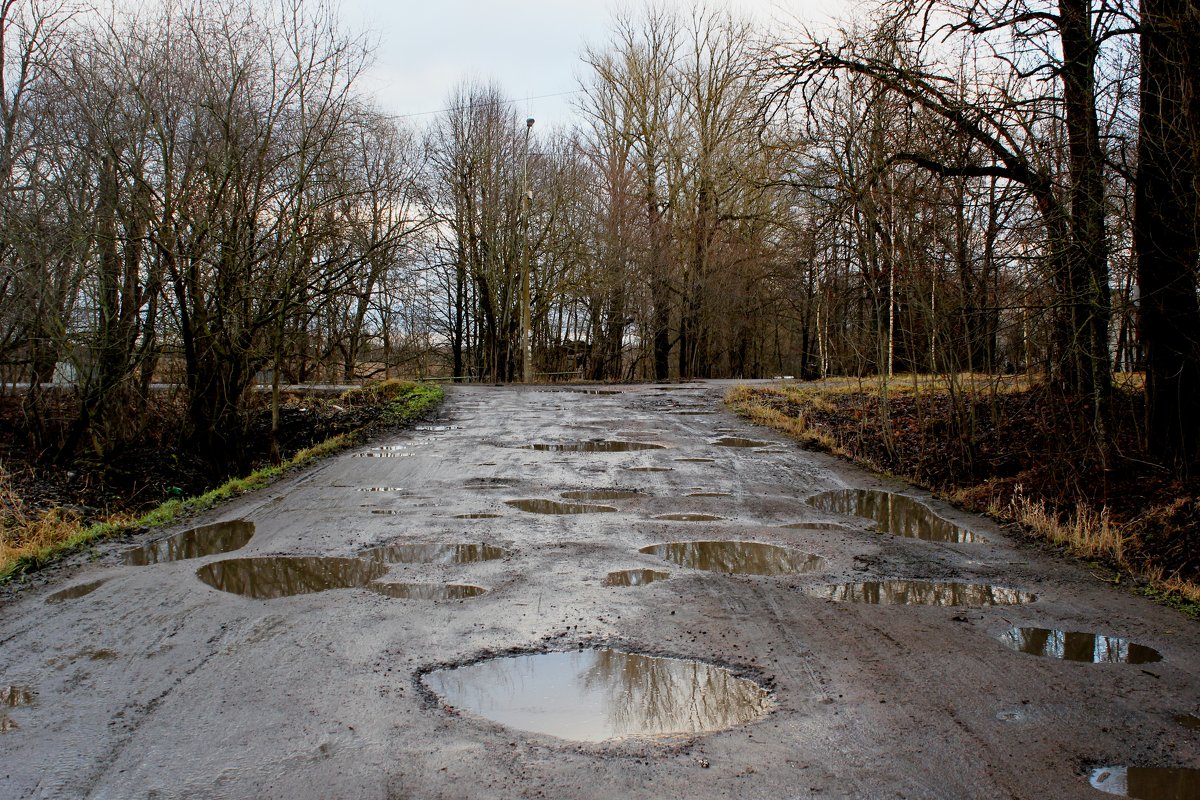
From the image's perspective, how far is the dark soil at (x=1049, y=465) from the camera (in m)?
7.31

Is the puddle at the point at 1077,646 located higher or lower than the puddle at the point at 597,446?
lower

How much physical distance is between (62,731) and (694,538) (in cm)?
471

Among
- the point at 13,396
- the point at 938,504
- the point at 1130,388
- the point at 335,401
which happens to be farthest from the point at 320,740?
the point at 13,396

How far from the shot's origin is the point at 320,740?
349 centimetres

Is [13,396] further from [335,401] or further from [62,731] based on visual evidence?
[62,731]

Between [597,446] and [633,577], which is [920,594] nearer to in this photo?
[633,577]

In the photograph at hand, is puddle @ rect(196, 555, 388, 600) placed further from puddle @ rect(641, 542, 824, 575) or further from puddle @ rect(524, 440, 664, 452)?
puddle @ rect(524, 440, 664, 452)

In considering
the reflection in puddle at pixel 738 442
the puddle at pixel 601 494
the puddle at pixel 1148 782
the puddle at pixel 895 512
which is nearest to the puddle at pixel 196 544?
the puddle at pixel 601 494

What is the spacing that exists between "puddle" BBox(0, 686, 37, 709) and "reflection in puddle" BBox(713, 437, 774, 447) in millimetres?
9626

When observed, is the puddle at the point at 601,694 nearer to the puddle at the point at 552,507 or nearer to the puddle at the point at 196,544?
the puddle at the point at 196,544

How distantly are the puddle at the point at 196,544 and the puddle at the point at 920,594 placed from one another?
472 cm

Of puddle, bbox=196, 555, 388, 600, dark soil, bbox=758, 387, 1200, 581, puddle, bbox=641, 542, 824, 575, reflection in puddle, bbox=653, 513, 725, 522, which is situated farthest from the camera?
reflection in puddle, bbox=653, 513, 725, 522

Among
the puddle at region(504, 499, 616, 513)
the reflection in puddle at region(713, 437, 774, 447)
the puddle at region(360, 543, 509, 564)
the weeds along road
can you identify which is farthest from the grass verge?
the reflection in puddle at region(713, 437, 774, 447)

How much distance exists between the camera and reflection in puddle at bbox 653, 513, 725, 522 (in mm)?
7801
